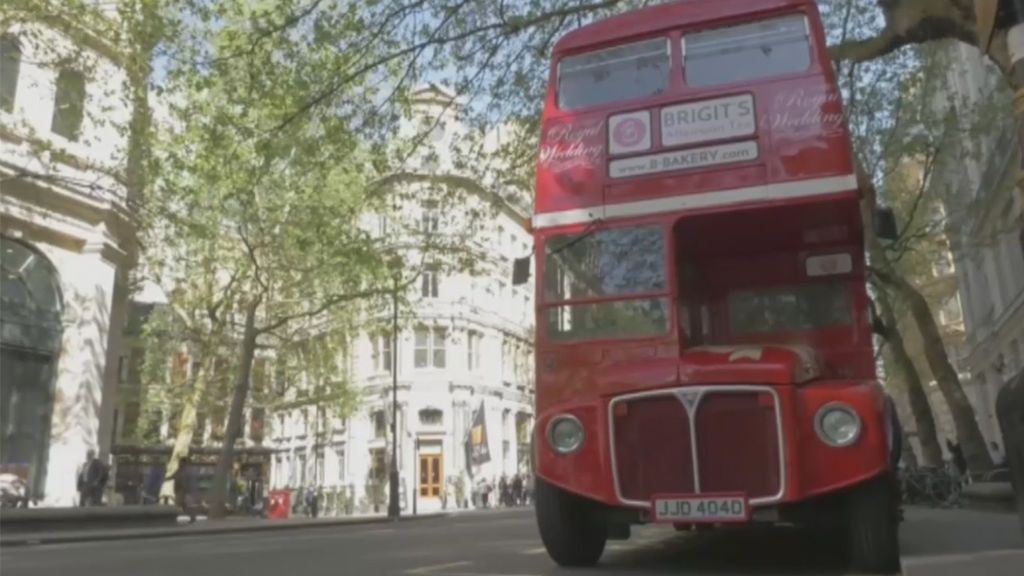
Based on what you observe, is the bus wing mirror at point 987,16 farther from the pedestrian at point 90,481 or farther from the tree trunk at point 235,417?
the tree trunk at point 235,417

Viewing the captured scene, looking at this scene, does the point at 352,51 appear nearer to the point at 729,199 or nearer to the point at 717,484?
the point at 729,199

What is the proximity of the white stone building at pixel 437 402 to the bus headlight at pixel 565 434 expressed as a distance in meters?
34.4

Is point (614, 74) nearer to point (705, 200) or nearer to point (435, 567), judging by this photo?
point (705, 200)

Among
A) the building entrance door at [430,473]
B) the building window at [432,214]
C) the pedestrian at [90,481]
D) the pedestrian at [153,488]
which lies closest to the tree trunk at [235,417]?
the pedestrian at [90,481]

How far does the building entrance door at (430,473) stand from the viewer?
43.0 meters

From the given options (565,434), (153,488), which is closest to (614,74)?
(565,434)

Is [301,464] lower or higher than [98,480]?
higher

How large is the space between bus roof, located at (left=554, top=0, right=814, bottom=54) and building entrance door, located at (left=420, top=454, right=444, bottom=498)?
122ft

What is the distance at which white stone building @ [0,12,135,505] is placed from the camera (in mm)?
19562

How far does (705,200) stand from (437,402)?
126ft

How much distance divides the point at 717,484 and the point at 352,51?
715 cm

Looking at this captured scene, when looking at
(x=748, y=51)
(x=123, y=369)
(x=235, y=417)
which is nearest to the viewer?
(x=748, y=51)

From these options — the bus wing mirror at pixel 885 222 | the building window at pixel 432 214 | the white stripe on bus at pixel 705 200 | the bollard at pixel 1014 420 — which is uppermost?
the building window at pixel 432 214

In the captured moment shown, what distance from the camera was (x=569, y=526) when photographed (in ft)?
20.7
